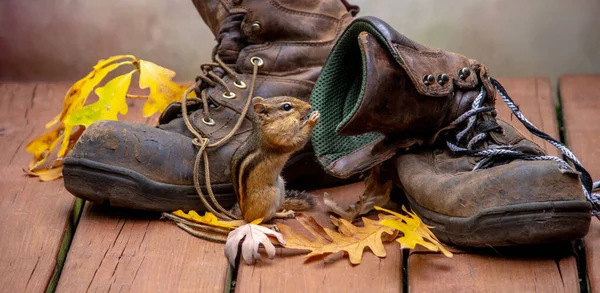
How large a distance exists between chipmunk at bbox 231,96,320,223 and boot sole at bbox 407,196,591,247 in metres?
0.41

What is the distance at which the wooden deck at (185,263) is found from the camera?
1.85m

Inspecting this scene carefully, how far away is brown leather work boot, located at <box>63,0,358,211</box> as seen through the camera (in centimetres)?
214

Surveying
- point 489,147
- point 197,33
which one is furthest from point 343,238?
point 197,33

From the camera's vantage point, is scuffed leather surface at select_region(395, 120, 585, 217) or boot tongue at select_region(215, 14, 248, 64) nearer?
scuffed leather surface at select_region(395, 120, 585, 217)

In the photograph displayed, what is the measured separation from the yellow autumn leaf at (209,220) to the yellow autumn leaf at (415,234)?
34 cm

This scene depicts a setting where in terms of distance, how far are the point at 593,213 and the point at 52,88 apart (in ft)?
5.98

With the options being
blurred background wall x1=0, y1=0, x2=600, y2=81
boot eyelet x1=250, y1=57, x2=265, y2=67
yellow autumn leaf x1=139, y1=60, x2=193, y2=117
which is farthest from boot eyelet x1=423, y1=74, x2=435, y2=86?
blurred background wall x1=0, y1=0, x2=600, y2=81

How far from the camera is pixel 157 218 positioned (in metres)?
2.20

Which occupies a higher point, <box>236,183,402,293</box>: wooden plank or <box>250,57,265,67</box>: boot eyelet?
<box>250,57,265,67</box>: boot eyelet

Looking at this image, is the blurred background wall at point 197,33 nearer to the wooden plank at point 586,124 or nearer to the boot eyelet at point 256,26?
the wooden plank at point 586,124

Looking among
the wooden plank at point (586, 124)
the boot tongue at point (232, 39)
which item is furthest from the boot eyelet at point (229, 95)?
the wooden plank at point (586, 124)

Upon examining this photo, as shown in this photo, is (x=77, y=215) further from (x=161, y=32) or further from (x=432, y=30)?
(x=432, y=30)

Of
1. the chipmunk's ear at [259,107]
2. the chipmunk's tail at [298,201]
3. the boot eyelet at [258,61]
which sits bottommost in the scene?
the chipmunk's tail at [298,201]

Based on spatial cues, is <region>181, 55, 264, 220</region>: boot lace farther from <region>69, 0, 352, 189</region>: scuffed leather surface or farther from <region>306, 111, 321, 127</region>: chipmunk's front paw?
<region>306, 111, 321, 127</region>: chipmunk's front paw
